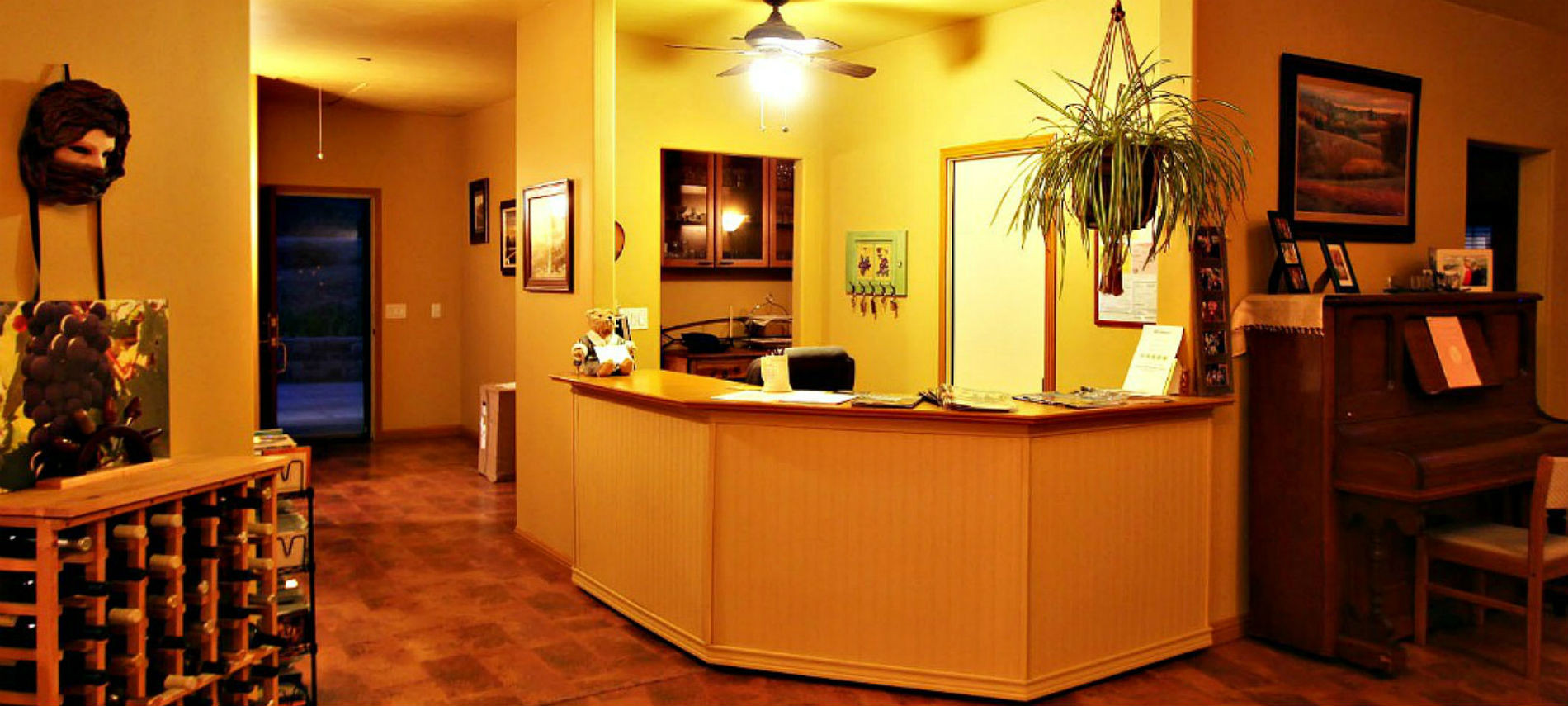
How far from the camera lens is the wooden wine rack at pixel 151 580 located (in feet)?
7.43

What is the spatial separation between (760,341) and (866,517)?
386 cm

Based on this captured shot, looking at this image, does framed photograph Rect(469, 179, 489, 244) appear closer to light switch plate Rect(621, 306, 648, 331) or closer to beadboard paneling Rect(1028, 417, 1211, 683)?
light switch plate Rect(621, 306, 648, 331)

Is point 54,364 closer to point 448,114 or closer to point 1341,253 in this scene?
point 1341,253

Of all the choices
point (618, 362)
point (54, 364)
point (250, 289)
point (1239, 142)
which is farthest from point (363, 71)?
point (1239, 142)

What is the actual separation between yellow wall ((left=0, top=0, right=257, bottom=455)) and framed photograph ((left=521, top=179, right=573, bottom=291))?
2.12m

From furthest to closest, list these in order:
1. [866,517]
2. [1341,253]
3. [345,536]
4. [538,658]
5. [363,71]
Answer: [363,71], [345,536], [1341,253], [538,658], [866,517]

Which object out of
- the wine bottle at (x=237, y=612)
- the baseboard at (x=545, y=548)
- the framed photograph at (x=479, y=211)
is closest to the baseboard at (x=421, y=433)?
the framed photograph at (x=479, y=211)

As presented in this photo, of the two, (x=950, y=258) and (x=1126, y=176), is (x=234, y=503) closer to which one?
(x=1126, y=176)

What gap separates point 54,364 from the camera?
2.62m

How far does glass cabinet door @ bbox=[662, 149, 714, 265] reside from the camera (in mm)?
7266

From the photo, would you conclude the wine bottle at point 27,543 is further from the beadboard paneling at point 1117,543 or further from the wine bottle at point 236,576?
the beadboard paneling at point 1117,543

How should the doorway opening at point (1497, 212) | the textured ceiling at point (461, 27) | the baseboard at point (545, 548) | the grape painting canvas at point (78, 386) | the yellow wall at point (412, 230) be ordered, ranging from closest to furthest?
the grape painting canvas at point (78, 386) < the baseboard at point (545, 548) < the textured ceiling at point (461, 27) < the doorway opening at point (1497, 212) < the yellow wall at point (412, 230)

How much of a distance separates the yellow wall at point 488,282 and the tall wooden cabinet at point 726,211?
1.42 m

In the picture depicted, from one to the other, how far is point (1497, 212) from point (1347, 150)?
85.6 inches
